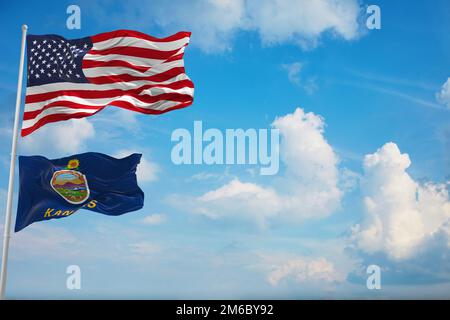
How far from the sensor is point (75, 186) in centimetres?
2044

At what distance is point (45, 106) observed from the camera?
1947 centimetres

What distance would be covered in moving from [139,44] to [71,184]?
217 inches

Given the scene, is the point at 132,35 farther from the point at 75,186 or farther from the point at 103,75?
the point at 75,186

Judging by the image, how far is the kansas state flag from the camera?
2000 centimetres

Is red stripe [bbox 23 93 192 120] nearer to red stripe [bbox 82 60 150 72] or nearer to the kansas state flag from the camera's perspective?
red stripe [bbox 82 60 150 72]

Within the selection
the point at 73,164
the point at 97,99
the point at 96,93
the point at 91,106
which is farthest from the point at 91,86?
the point at 73,164

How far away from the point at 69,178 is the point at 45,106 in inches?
106

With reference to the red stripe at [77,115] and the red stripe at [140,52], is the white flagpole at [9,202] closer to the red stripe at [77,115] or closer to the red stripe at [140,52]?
the red stripe at [77,115]

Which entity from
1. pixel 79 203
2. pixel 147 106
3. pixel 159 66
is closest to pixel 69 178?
pixel 79 203

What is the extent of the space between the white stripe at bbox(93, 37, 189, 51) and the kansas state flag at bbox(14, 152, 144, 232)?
152 inches

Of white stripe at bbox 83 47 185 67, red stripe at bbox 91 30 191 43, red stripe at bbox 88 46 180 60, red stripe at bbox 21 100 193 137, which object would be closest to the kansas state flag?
red stripe at bbox 21 100 193 137

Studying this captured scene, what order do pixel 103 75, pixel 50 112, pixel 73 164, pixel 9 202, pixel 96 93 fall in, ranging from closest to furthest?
pixel 9 202 < pixel 50 112 < pixel 96 93 < pixel 103 75 < pixel 73 164

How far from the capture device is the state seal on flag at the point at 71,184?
20.3m
